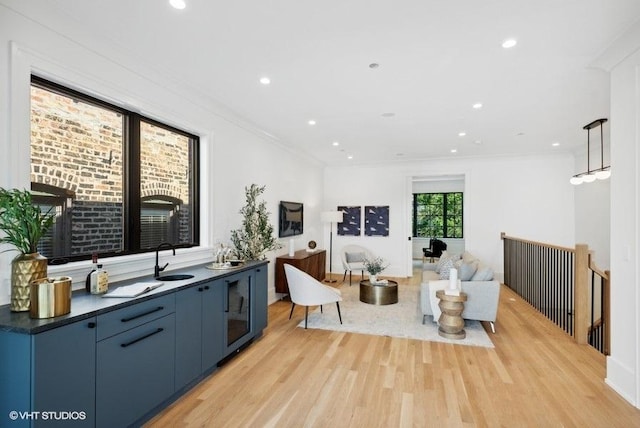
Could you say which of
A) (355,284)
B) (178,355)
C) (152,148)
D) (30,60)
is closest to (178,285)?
(178,355)

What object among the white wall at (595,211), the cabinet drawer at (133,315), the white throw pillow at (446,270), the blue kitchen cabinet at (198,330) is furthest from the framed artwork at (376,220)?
the cabinet drawer at (133,315)

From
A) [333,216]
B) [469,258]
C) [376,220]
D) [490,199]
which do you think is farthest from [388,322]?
[490,199]

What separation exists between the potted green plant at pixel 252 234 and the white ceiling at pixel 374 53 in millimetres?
1209

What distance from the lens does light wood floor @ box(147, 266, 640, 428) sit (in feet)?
7.47

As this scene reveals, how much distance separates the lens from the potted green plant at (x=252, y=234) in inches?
161

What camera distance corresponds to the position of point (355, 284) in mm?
6820

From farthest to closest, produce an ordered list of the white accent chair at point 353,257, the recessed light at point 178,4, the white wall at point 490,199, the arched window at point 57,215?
the white accent chair at point 353,257, the white wall at point 490,199, the arched window at point 57,215, the recessed light at point 178,4

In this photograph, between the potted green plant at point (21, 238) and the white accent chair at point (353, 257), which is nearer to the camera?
the potted green plant at point (21, 238)

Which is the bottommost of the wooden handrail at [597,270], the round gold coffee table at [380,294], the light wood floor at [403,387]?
the light wood floor at [403,387]

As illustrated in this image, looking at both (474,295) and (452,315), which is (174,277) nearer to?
(452,315)

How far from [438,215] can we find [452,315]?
697 cm

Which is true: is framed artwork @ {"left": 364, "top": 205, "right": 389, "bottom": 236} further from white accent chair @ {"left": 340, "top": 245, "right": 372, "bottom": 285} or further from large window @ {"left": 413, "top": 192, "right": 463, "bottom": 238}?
large window @ {"left": 413, "top": 192, "right": 463, "bottom": 238}

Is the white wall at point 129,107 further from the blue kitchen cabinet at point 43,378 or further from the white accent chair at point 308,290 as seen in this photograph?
the white accent chair at point 308,290

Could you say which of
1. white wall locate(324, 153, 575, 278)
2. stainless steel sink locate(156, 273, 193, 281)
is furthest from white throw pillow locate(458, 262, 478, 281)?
stainless steel sink locate(156, 273, 193, 281)
